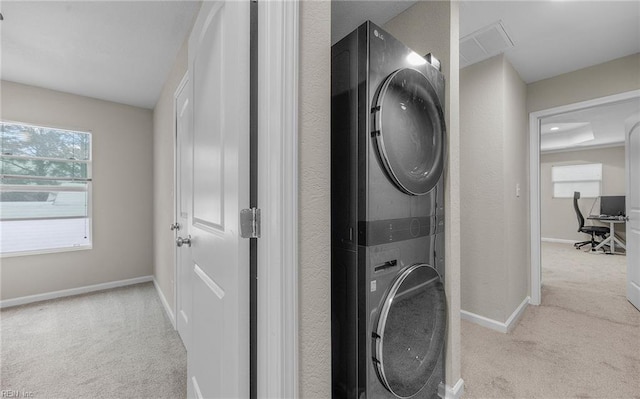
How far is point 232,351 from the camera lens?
2.77 ft

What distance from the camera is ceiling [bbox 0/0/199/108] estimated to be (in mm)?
1792

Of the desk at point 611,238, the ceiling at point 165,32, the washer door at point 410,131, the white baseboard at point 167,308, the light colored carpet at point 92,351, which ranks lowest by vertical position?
the light colored carpet at point 92,351

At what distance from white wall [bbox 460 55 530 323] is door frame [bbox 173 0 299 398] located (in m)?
2.18

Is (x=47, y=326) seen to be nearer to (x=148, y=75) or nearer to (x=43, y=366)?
(x=43, y=366)

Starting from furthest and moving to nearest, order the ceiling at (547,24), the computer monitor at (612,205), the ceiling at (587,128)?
the computer monitor at (612,205), the ceiling at (587,128), the ceiling at (547,24)

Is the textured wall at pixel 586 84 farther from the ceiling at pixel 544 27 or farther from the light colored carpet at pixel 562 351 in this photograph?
the light colored carpet at pixel 562 351

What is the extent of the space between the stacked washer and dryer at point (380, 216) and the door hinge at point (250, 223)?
13.7 inches

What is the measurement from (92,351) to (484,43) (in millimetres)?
3796

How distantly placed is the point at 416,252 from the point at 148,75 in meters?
3.02

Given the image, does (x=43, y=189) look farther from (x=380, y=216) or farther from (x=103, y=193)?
(x=380, y=216)

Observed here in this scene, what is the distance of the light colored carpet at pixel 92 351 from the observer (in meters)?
1.63

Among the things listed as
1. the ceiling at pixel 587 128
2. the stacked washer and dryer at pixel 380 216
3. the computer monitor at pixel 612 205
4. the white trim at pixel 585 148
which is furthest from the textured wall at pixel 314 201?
the white trim at pixel 585 148

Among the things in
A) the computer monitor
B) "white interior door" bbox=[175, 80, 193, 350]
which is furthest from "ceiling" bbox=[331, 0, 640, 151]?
the computer monitor

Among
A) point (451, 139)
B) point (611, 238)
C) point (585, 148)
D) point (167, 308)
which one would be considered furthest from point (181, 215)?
point (585, 148)
